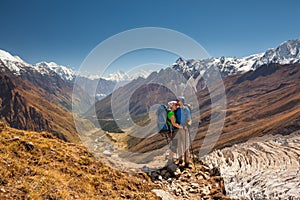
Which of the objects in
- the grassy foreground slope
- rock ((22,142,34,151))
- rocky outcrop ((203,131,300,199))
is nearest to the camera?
the grassy foreground slope

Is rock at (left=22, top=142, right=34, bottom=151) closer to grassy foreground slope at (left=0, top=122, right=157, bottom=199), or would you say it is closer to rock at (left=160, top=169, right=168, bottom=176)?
grassy foreground slope at (left=0, top=122, right=157, bottom=199)

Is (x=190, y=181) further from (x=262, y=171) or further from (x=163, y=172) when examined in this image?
(x=262, y=171)

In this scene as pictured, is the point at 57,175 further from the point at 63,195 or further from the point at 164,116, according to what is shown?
the point at 164,116

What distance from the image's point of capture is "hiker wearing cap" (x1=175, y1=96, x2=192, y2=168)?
16.3 metres

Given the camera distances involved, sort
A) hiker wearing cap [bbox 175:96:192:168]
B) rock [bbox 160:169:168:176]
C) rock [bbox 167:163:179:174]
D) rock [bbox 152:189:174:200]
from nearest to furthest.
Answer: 1. rock [bbox 152:189:174:200]
2. hiker wearing cap [bbox 175:96:192:168]
3. rock [bbox 160:169:168:176]
4. rock [bbox 167:163:179:174]

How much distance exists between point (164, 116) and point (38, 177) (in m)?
8.38

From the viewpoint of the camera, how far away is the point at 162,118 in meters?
16.1

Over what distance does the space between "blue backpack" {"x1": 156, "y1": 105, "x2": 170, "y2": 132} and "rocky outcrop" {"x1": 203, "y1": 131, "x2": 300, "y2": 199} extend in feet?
16.1

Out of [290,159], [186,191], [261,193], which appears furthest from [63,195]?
[290,159]

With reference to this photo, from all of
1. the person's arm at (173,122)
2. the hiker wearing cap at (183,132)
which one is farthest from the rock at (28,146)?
the hiker wearing cap at (183,132)

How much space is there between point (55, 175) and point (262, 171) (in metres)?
11.6

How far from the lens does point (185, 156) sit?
17.7m

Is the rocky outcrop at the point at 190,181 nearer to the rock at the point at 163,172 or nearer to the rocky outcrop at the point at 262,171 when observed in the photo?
the rock at the point at 163,172

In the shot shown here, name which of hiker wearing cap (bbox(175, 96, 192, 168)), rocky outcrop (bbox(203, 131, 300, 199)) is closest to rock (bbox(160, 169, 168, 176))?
hiker wearing cap (bbox(175, 96, 192, 168))
